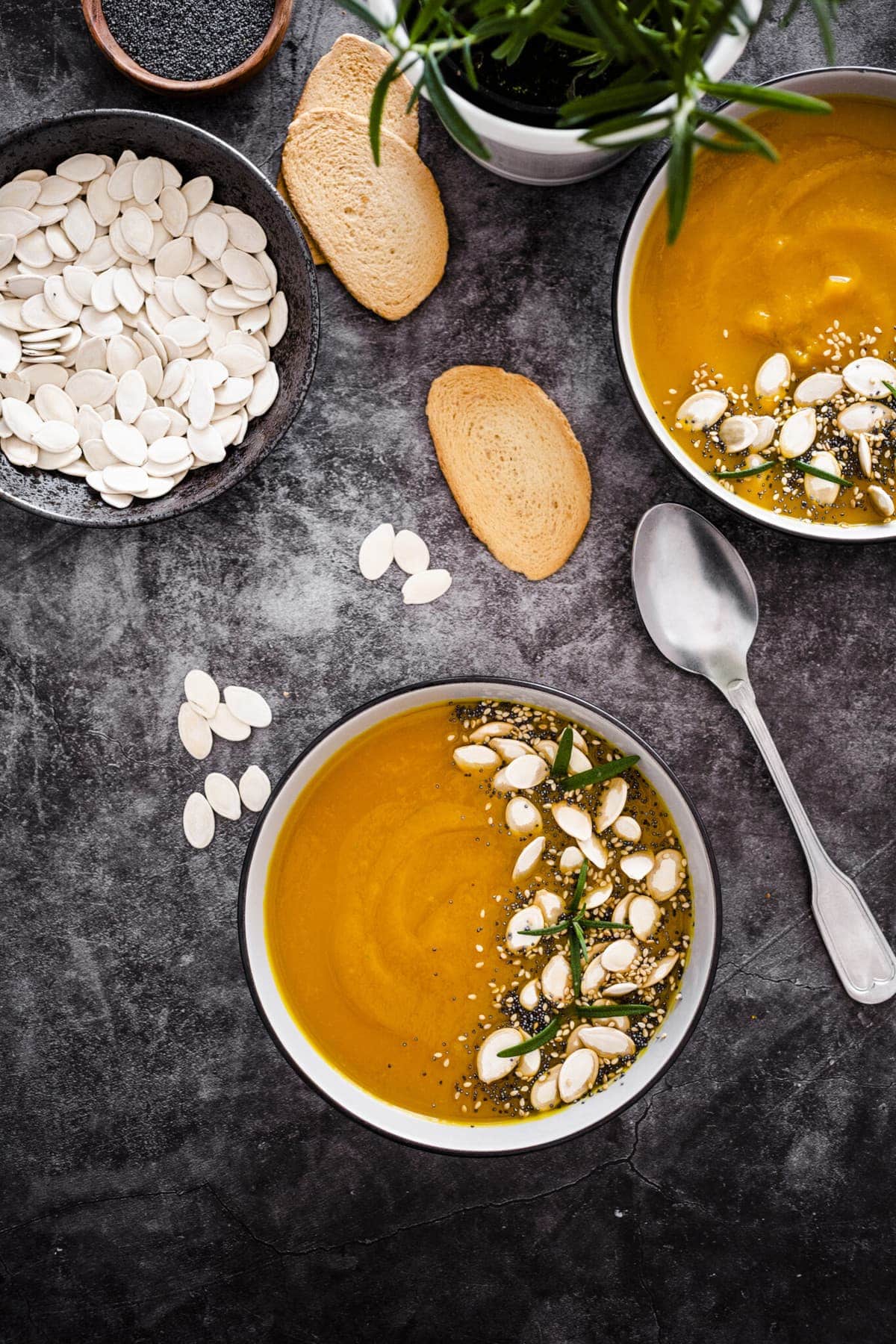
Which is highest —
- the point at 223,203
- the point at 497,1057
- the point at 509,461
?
the point at 223,203

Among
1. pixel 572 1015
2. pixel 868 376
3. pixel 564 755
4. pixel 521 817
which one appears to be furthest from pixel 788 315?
pixel 572 1015

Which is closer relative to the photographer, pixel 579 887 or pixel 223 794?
pixel 579 887

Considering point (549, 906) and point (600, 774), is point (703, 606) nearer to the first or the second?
point (600, 774)

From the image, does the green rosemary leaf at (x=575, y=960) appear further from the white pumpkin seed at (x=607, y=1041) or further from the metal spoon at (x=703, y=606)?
the metal spoon at (x=703, y=606)

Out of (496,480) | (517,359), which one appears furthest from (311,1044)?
(517,359)

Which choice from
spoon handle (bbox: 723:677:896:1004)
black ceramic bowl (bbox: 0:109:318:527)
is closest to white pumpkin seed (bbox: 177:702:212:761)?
black ceramic bowl (bbox: 0:109:318:527)

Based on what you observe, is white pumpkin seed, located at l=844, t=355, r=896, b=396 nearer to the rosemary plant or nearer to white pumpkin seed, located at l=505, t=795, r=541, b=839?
the rosemary plant

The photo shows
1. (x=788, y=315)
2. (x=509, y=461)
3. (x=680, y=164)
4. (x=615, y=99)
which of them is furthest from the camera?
(x=509, y=461)
